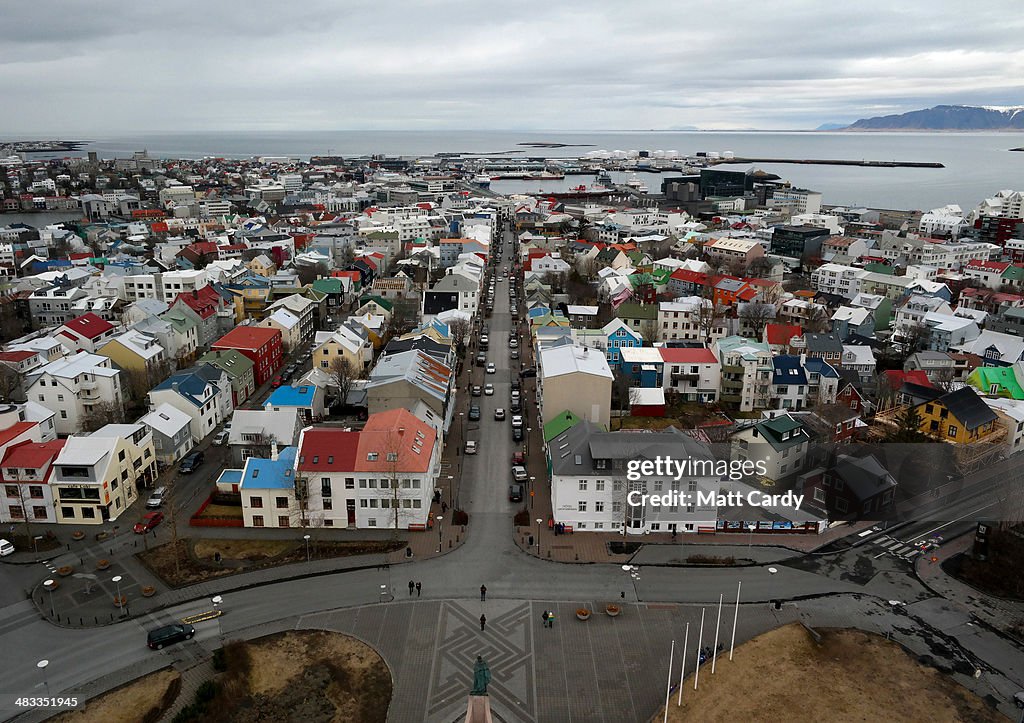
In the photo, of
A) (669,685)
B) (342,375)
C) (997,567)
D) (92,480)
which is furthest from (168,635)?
(997,567)

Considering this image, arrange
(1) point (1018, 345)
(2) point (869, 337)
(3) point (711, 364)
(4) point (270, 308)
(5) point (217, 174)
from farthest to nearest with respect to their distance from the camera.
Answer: (5) point (217, 174) < (4) point (270, 308) < (2) point (869, 337) < (1) point (1018, 345) < (3) point (711, 364)

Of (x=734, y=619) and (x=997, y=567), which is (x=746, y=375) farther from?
(x=734, y=619)

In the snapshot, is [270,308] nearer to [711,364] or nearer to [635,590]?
[711,364]

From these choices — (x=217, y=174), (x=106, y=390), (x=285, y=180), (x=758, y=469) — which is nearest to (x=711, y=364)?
(x=758, y=469)

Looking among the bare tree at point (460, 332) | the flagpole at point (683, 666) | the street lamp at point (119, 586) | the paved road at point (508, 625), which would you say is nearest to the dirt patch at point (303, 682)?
the paved road at point (508, 625)

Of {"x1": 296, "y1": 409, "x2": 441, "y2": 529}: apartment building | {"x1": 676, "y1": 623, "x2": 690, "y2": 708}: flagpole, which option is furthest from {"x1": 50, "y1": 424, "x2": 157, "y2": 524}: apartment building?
{"x1": 676, "y1": 623, "x2": 690, "y2": 708}: flagpole

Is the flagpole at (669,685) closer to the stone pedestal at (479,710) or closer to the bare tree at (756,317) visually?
the stone pedestal at (479,710)
